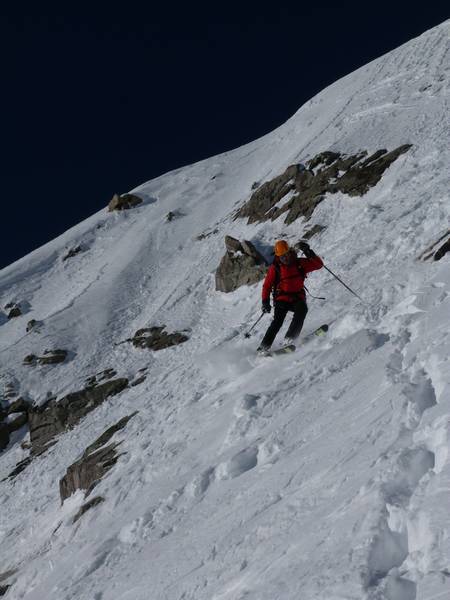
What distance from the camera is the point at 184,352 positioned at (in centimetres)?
1758

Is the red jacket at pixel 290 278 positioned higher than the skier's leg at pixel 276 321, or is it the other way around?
the red jacket at pixel 290 278

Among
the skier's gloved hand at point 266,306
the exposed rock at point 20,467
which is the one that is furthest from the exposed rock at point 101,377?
the skier's gloved hand at point 266,306

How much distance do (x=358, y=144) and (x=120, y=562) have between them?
74.9ft

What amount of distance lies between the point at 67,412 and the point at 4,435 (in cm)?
327

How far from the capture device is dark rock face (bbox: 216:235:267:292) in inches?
813

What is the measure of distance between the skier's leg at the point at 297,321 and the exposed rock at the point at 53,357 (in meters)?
14.9

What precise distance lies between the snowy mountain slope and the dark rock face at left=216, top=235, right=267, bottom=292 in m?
0.57

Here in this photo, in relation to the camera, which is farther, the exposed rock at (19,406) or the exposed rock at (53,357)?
the exposed rock at (53,357)

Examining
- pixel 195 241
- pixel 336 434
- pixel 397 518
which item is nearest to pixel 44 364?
pixel 195 241

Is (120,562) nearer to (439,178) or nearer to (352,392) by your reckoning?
(352,392)

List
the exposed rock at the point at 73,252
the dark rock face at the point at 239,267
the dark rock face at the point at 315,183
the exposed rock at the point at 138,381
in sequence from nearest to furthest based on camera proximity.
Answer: the exposed rock at the point at 138,381, the dark rock face at the point at 239,267, the dark rock face at the point at 315,183, the exposed rock at the point at 73,252

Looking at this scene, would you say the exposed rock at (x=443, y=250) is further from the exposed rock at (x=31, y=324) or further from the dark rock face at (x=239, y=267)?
the exposed rock at (x=31, y=324)

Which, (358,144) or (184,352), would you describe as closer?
(184,352)

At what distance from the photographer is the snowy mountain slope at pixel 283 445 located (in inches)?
166
